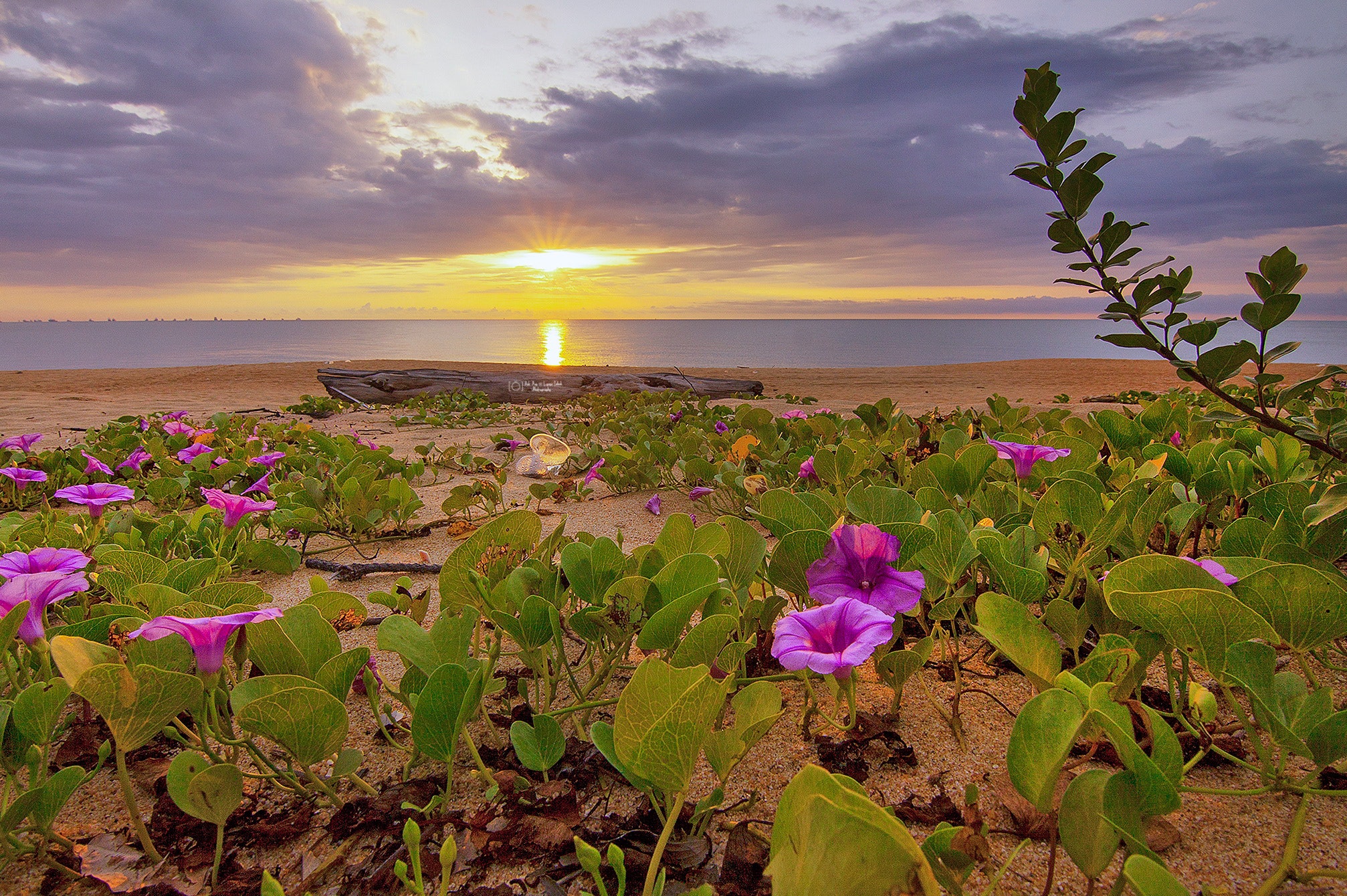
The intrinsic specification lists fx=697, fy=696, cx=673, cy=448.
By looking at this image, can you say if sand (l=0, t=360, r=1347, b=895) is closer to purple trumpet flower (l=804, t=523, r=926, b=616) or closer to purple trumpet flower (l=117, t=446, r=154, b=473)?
purple trumpet flower (l=804, t=523, r=926, b=616)

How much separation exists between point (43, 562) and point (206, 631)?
71 centimetres

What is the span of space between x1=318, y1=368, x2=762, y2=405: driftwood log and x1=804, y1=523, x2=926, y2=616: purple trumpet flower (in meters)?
9.46

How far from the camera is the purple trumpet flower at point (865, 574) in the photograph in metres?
1.23

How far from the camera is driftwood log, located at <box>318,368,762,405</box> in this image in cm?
1101

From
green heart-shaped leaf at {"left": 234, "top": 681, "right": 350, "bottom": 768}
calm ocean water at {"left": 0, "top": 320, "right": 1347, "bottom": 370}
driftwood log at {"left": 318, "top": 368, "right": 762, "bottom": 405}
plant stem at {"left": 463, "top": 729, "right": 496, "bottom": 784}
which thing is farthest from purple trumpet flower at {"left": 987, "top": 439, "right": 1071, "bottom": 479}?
Result: calm ocean water at {"left": 0, "top": 320, "right": 1347, "bottom": 370}

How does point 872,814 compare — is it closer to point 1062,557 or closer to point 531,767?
point 531,767

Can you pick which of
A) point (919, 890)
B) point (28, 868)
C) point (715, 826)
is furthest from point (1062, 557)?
point (28, 868)

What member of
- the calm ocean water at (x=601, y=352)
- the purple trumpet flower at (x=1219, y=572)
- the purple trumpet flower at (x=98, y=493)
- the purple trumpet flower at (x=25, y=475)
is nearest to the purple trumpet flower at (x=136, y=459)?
the purple trumpet flower at (x=25, y=475)

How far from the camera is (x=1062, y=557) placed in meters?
1.55

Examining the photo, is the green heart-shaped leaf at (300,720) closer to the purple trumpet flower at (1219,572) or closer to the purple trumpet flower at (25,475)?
the purple trumpet flower at (1219,572)

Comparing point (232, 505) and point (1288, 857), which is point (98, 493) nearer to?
point (232, 505)

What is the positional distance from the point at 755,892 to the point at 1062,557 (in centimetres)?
101

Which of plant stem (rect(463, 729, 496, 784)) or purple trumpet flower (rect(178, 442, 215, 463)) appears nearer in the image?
plant stem (rect(463, 729, 496, 784))

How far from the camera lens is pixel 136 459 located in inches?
148
